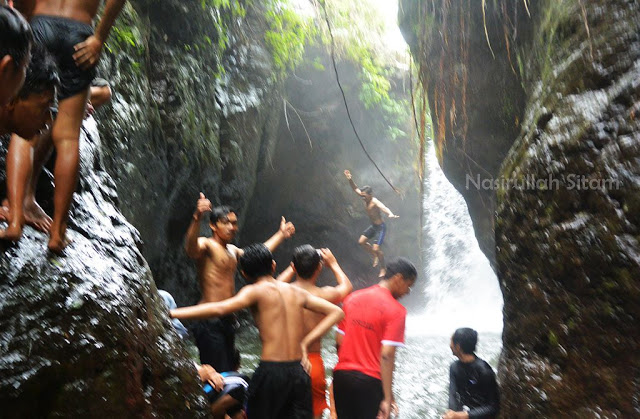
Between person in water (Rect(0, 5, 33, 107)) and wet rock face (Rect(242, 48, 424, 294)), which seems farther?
wet rock face (Rect(242, 48, 424, 294))

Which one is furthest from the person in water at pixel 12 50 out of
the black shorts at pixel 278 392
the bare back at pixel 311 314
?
the bare back at pixel 311 314

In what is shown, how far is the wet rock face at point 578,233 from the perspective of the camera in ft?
12.8

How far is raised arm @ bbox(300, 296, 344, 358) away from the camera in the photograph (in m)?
3.76

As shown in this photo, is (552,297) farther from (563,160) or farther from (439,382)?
(439,382)

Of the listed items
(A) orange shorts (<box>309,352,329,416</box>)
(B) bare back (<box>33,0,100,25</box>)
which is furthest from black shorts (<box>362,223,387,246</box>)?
(B) bare back (<box>33,0,100,25</box>)

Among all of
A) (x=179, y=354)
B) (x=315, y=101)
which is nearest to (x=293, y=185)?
(x=315, y=101)

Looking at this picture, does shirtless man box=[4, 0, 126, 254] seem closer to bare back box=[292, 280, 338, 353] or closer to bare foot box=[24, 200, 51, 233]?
bare foot box=[24, 200, 51, 233]

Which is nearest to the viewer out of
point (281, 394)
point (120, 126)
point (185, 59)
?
point (281, 394)

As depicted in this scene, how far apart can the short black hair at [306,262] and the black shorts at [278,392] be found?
2.78 ft

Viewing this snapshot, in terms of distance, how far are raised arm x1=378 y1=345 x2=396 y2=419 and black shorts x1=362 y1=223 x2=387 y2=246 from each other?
9.11 meters

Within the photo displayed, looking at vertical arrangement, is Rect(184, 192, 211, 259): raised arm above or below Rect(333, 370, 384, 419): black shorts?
above

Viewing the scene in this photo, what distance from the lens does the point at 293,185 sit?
15.6 meters

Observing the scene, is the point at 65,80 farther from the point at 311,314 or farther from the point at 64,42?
the point at 311,314

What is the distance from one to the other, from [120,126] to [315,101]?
32.3 ft
